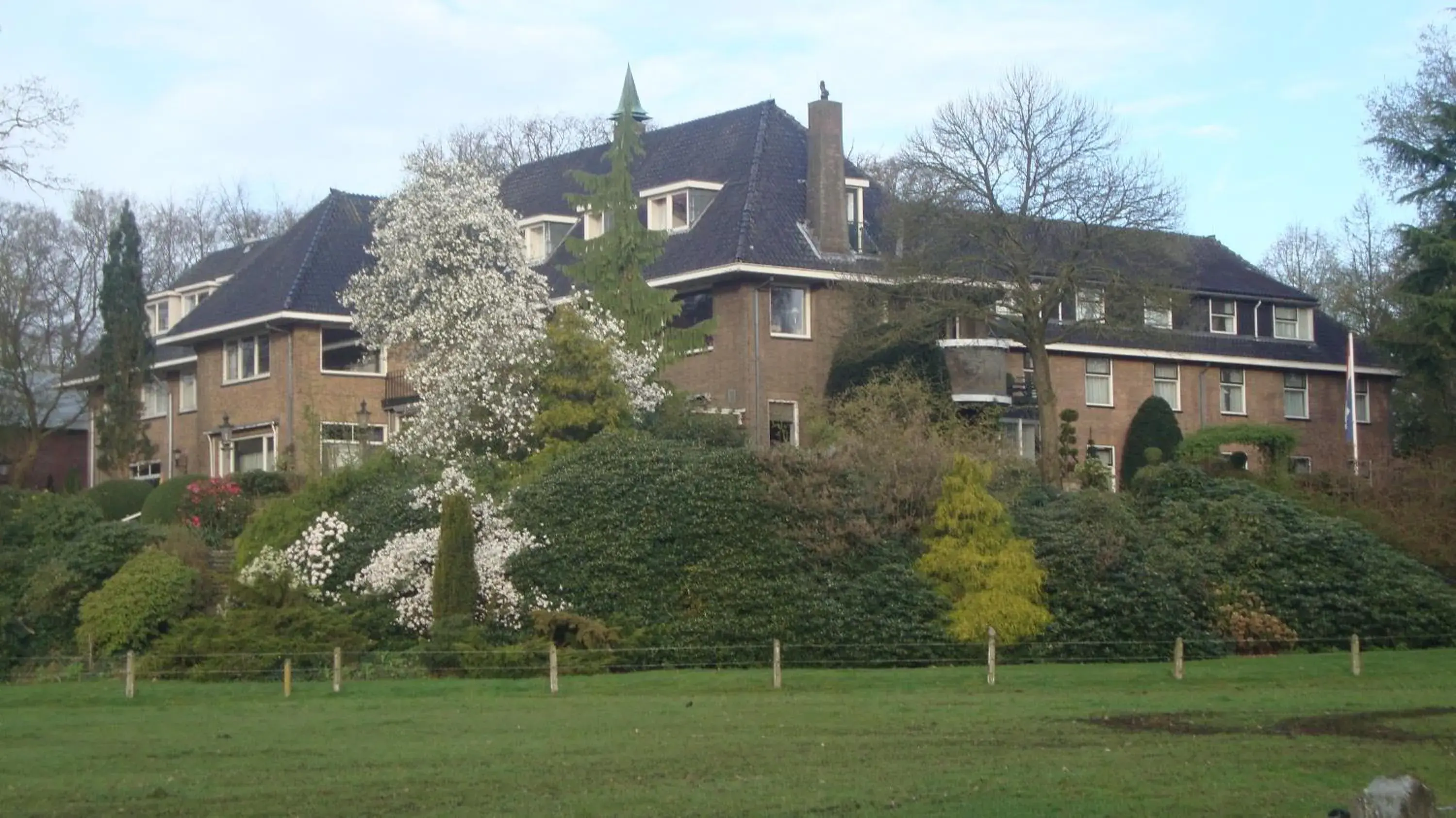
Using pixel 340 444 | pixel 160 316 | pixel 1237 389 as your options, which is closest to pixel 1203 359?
pixel 1237 389

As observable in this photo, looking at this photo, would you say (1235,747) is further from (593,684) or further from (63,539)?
(63,539)

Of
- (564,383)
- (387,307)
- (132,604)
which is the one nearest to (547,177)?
(387,307)

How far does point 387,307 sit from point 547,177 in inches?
623

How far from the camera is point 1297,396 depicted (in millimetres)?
56625

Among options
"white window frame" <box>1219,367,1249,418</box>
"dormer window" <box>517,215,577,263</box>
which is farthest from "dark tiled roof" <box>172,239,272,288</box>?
"white window frame" <box>1219,367,1249,418</box>

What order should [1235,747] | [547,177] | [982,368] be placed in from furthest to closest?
1. [547,177]
2. [982,368]
3. [1235,747]

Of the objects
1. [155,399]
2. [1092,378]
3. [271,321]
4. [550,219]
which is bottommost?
[1092,378]

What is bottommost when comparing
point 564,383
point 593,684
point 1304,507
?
point 593,684

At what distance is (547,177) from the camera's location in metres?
55.7

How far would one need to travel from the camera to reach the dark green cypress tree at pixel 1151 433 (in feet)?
167

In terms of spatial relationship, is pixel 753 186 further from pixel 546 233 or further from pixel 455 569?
pixel 455 569

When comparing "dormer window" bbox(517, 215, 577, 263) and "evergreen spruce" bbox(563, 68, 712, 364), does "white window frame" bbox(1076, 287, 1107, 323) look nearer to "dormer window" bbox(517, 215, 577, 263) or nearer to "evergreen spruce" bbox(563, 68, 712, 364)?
"evergreen spruce" bbox(563, 68, 712, 364)

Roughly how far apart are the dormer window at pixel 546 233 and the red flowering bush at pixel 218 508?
44.3 feet

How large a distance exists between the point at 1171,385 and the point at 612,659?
93.6 feet
